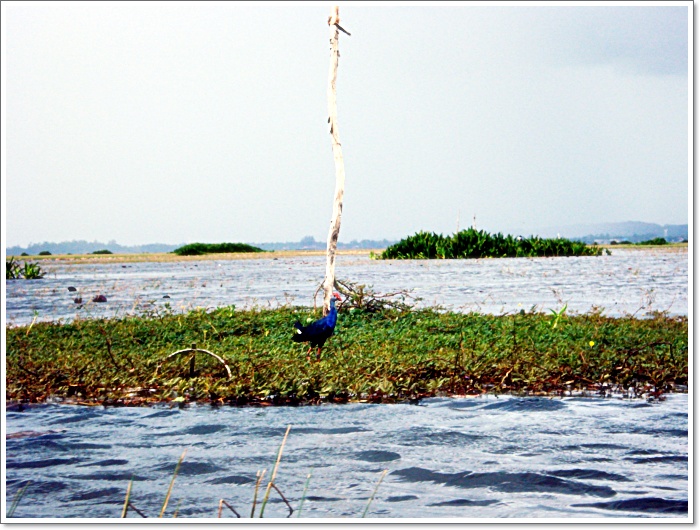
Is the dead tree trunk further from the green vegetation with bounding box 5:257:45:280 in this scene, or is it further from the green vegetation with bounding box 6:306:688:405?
the green vegetation with bounding box 5:257:45:280

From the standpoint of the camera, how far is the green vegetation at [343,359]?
6.48 meters

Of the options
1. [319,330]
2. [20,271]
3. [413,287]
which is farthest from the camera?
[20,271]

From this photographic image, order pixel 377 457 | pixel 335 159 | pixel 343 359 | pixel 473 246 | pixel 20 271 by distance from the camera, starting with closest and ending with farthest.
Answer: pixel 377 457
pixel 343 359
pixel 335 159
pixel 20 271
pixel 473 246

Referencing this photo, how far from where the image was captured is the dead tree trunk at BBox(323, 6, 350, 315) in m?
9.84

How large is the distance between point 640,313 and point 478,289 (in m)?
4.20

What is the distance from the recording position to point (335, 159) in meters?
10.3

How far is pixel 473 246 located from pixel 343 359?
60.1 ft

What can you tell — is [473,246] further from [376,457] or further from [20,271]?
[376,457]

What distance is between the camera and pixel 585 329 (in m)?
9.32

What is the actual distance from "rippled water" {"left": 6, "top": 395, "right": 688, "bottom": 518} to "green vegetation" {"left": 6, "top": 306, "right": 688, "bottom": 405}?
0.31 metres

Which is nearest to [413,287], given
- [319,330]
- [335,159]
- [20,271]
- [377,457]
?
[335,159]

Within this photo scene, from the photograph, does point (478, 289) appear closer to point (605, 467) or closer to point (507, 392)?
point (507, 392)

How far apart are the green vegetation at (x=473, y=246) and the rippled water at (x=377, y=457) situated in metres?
19.2
